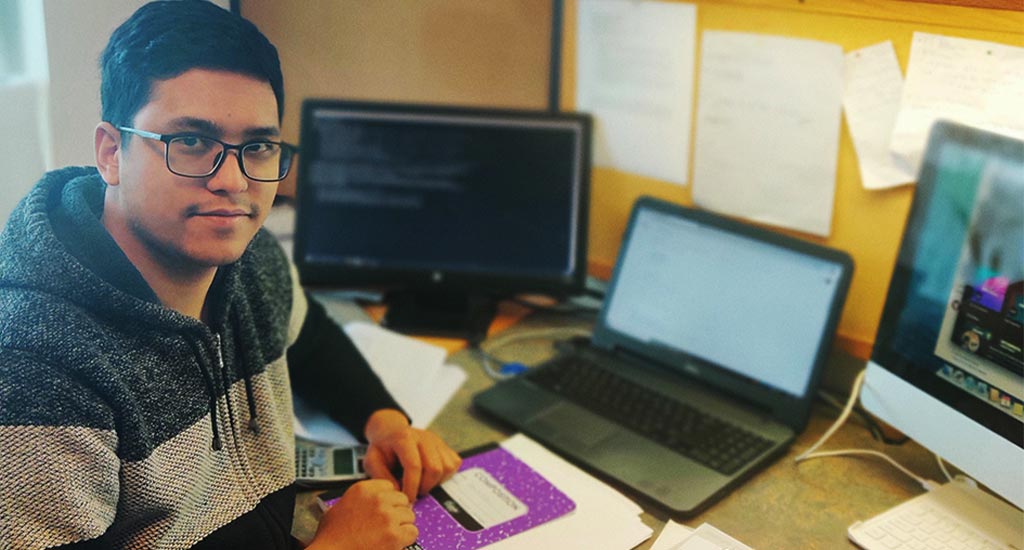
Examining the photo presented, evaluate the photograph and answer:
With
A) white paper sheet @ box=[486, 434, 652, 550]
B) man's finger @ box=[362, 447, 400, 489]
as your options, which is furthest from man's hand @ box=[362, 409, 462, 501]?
white paper sheet @ box=[486, 434, 652, 550]

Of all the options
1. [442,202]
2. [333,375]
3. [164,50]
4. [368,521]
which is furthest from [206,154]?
[442,202]

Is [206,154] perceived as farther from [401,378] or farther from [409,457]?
[401,378]

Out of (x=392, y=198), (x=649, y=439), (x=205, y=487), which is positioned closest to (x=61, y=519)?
(x=205, y=487)

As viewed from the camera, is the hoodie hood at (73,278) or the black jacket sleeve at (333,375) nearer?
the hoodie hood at (73,278)

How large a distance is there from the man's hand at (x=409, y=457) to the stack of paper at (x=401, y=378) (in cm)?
7

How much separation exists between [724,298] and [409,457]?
486 millimetres

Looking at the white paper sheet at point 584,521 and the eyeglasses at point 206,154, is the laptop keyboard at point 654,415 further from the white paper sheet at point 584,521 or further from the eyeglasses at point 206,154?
the eyeglasses at point 206,154

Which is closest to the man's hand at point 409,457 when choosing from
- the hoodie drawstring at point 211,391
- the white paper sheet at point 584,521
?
the white paper sheet at point 584,521

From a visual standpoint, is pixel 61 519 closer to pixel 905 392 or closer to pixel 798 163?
pixel 905 392

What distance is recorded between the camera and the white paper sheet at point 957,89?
1.07 metres

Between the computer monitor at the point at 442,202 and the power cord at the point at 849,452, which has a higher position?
the computer monitor at the point at 442,202

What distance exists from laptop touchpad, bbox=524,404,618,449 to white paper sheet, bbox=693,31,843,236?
0.39 meters

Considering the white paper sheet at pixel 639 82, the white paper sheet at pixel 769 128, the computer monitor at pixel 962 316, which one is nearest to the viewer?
the computer monitor at pixel 962 316

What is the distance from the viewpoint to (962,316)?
996 millimetres
